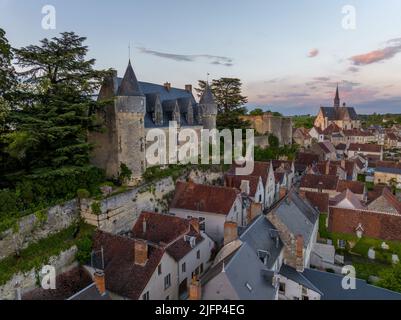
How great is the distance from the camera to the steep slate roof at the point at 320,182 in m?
36.3

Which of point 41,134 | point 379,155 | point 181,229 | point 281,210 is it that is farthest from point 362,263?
point 379,155

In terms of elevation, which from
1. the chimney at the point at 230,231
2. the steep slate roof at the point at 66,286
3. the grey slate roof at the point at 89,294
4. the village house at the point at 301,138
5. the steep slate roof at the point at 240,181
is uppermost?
the village house at the point at 301,138

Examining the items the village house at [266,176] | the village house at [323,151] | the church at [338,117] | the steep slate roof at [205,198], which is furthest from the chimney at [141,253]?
the church at [338,117]

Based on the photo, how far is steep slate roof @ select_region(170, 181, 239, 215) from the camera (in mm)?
24188

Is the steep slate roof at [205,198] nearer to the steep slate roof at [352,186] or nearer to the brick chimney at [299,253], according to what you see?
the brick chimney at [299,253]

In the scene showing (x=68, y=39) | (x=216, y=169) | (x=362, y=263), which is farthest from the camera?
(x=216, y=169)

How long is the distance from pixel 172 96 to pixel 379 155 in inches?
2086

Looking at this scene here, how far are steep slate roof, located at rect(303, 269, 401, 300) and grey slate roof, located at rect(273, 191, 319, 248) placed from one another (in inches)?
88.1

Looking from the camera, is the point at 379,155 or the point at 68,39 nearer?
the point at 68,39

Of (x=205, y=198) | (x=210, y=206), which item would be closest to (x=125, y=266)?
(x=210, y=206)

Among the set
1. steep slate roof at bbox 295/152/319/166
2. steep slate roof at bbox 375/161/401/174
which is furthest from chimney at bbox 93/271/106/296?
steep slate roof at bbox 375/161/401/174

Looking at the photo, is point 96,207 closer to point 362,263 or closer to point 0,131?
point 0,131

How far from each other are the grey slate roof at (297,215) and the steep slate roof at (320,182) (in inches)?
369

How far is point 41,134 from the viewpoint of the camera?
1852 centimetres
